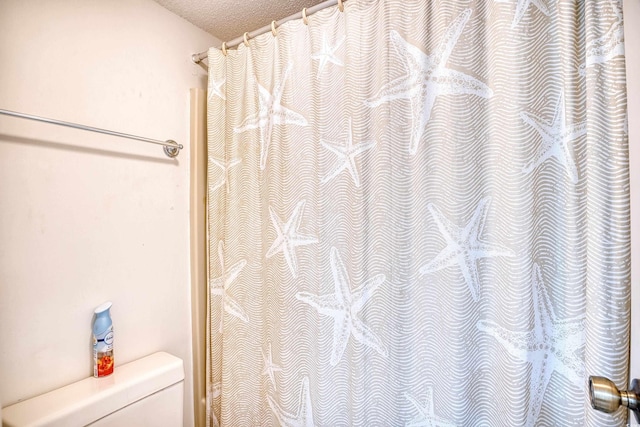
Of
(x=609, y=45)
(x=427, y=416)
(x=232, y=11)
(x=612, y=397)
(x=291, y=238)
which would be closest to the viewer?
(x=612, y=397)

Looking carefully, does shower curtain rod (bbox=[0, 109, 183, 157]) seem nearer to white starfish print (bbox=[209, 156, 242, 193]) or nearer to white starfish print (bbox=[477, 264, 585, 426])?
white starfish print (bbox=[209, 156, 242, 193])

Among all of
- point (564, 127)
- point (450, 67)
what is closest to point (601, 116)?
point (564, 127)

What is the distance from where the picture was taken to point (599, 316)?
1.90 ft

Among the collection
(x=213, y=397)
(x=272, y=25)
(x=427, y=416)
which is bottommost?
(x=213, y=397)

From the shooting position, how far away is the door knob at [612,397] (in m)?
0.48

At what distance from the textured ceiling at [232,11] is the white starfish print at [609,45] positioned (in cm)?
93

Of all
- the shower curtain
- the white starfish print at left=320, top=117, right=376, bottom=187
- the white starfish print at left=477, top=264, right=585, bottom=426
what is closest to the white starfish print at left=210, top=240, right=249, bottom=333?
the shower curtain

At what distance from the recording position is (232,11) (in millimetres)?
1171

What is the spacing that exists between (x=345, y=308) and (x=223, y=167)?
2.48ft

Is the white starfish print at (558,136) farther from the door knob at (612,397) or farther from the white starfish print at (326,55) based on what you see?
the white starfish print at (326,55)

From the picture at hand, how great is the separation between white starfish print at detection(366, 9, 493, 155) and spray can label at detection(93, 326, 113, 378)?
1.12 m

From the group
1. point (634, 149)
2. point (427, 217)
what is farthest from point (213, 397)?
point (634, 149)

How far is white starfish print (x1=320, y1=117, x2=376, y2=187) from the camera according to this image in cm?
92

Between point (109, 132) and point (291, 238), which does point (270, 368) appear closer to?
point (291, 238)
